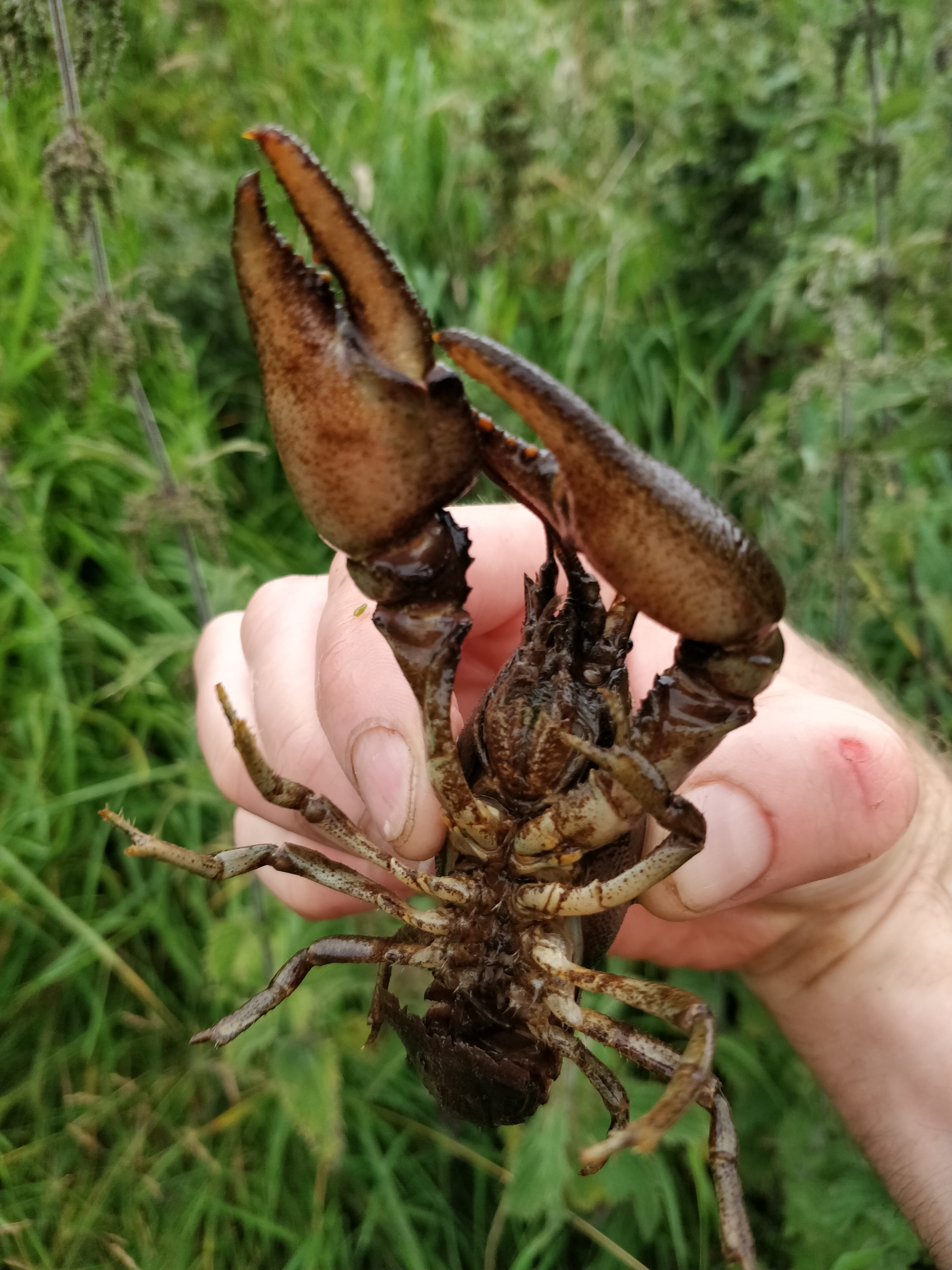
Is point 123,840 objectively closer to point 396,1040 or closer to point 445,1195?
point 396,1040

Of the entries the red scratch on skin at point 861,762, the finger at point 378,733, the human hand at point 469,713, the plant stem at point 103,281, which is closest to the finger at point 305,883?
the human hand at point 469,713

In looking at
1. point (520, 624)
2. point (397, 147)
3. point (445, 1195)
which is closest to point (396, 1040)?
point (445, 1195)

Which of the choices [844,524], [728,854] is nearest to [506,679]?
[728,854]

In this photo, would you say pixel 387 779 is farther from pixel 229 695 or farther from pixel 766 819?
pixel 229 695

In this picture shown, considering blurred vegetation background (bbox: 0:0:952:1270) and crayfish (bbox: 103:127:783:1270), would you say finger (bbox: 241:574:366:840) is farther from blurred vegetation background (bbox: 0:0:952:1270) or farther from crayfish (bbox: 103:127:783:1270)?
crayfish (bbox: 103:127:783:1270)

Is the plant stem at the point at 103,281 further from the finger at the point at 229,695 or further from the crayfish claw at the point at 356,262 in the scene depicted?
the crayfish claw at the point at 356,262

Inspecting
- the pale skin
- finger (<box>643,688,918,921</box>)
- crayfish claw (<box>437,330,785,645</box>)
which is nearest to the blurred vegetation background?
the pale skin

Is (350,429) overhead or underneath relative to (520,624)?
overhead
